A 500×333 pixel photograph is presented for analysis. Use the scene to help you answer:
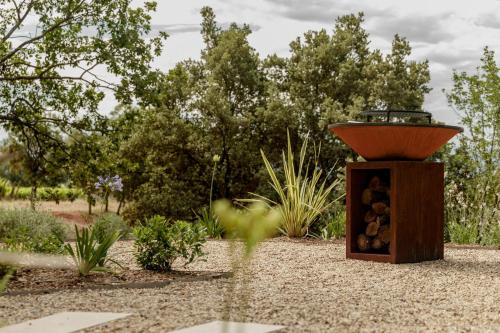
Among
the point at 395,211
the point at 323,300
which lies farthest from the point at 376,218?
the point at 323,300

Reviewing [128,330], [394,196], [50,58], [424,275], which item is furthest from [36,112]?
[128,330]

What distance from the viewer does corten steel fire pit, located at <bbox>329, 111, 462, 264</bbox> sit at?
5.67 meters

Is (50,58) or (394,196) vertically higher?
(50,58)

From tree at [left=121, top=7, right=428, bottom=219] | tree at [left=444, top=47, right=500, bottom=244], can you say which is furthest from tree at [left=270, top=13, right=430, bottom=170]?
tree at [left=444, top=47, right=500, bottom=244]

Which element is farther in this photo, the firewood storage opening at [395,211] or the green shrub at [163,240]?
the firewood storage opening at [395,211]

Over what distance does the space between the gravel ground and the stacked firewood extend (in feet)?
1.04

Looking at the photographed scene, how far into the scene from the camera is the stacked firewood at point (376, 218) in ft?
19.4

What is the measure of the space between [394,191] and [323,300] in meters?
2.09

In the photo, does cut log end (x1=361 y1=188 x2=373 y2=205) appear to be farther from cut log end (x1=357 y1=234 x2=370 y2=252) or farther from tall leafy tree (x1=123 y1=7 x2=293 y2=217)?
tall leafy tree (x1=123 y1=7 x2=293 y2=217)

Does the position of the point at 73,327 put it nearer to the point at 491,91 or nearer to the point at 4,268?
the point at 4,268

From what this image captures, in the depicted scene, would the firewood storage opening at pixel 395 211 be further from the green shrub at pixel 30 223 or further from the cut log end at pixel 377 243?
the green shrub at pixel 30 223

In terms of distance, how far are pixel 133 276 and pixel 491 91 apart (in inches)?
302

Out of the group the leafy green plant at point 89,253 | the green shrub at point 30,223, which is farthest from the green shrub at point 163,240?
the green shrub at point 30,223

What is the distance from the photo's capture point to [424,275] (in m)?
5.08
